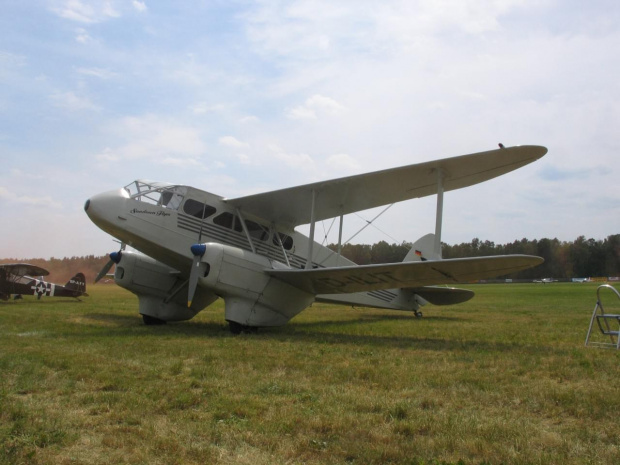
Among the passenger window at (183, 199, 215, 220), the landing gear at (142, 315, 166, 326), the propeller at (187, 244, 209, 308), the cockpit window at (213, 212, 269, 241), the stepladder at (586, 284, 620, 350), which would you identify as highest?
the passenger window at (183, 199, 215, 220)

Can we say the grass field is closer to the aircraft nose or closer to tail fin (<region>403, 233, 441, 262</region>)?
the aircraft nose

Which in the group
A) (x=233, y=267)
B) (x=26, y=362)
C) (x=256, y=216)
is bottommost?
(x=26, y=362)

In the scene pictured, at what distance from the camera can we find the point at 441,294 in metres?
17.5

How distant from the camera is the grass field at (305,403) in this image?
135 inches

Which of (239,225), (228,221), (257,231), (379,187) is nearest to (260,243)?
(257,231)

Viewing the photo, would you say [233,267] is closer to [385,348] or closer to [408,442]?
[385,348]

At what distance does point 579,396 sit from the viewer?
4988 mm

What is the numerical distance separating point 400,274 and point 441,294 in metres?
7.31

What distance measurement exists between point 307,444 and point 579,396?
3.12m

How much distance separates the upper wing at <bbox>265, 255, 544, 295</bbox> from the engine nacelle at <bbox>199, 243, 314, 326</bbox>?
0.29 meters

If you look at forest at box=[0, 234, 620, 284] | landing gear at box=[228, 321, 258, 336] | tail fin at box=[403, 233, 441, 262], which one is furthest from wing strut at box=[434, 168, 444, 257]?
forest at box=[0, 234, 620, 284]

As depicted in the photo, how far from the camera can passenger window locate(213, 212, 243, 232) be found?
12.6 meters

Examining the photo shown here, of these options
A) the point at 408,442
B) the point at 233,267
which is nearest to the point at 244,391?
the point at 408,442

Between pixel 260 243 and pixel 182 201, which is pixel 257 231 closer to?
pixel 260 243
